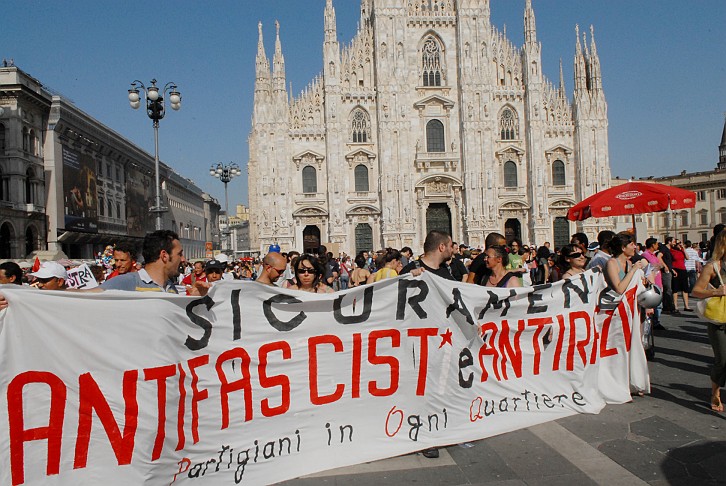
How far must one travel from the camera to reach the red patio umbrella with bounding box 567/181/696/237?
10930 millimetres

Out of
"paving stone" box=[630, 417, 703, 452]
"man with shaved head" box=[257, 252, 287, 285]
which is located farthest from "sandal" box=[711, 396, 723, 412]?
"man with shaved head" box=[257, 252, 287, 285]

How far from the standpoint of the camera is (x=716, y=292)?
551 centimetres

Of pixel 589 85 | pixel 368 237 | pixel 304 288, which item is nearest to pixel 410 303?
pixel 304 288

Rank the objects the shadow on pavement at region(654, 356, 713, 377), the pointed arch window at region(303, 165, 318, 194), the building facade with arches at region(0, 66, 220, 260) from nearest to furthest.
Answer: the shadow on pavement at region(654, 356, 713, 377), the building facade with arches at region(0, 66, 220, 260), the pointed arch window at region(303, 165, 318, 194)

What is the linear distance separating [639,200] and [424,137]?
2582 centimetres

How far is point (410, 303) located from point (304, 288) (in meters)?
1.22

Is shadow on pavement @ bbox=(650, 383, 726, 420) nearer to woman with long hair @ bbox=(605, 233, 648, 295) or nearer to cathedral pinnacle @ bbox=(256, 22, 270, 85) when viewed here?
woman with long hair @ bbox=(605, 233, 648, 295)

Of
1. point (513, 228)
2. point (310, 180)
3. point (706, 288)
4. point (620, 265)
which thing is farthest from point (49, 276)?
point (513, 228)

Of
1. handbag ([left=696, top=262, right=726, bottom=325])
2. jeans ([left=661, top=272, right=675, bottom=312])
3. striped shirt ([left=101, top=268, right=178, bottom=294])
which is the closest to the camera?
striped shirt ([left=101, top=268, right=178, bottom=294])

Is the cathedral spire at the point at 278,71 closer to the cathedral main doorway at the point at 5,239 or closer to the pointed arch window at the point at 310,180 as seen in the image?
the pointed arch window at the point at 310,180

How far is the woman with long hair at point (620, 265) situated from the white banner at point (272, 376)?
0.45 m

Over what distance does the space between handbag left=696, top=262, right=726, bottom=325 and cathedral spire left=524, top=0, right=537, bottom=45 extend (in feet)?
111

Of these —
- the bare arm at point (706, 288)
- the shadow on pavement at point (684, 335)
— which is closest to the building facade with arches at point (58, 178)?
the shadow on pavement at point (684, 335)

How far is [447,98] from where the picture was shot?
119ft
